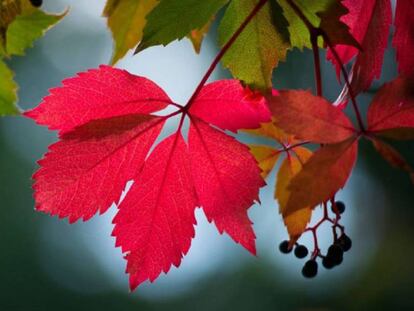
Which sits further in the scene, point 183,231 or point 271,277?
point 271,277

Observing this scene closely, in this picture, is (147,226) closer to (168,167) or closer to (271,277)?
(168,167)

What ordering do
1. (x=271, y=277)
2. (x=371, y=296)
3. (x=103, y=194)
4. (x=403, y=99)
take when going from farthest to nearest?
(x=271, y=277) < (x=371, y=296) < (x=103, y=194) < (x=403, y=99)

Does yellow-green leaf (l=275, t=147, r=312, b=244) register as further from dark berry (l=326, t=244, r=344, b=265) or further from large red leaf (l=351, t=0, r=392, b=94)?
large red leaf (l=351, t=0, r=392, b=94)

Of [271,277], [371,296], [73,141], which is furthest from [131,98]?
[271,277]

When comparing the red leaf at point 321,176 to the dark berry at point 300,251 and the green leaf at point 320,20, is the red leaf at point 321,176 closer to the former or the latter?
the green leaf at point 320,20

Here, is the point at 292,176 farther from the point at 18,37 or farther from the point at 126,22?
the point at 18,37

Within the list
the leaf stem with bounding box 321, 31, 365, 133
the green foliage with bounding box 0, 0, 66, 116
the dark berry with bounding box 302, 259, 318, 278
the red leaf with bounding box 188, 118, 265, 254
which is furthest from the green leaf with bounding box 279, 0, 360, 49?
the green foliage with bounding box 0, 0, 66, 116
